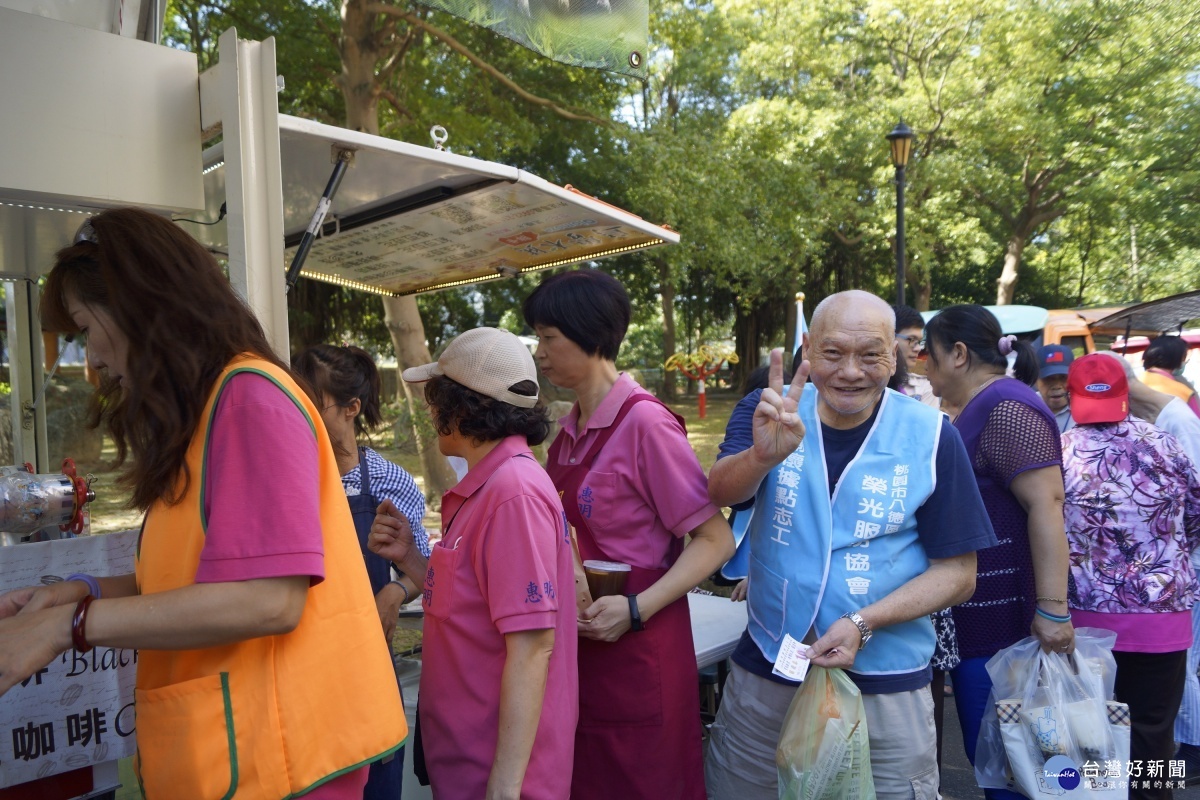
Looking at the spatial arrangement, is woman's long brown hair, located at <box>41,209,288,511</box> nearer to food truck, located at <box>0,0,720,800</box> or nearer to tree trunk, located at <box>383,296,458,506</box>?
food truck, located at <box>0,0,720,800</box>

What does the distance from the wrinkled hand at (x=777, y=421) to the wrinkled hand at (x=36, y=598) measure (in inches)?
57.1

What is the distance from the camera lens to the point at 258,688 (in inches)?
52.1

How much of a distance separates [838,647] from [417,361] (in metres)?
8.09

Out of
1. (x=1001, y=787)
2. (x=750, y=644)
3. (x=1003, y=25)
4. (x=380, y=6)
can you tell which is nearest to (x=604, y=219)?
(x=750, y=644)

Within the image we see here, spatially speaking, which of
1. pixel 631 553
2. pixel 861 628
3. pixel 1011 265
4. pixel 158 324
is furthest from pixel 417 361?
pixel 1011 265

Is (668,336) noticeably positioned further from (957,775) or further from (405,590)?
(405,590)

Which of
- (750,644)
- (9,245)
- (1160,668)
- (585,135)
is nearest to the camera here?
(750,644)

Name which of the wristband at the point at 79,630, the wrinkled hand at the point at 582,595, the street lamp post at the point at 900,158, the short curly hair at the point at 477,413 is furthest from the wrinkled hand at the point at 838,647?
the street lamp post at the point at 900,158

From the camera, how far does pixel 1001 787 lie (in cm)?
275

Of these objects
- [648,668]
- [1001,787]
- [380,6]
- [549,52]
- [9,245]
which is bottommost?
[1001,787]

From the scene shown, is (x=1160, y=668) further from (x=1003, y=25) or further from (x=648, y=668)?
(x=1003, y=25)

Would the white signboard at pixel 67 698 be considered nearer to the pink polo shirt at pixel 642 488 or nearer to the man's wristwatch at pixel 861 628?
the pink polo shirt at pixel 642 488

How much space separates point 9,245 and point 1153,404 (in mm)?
5230

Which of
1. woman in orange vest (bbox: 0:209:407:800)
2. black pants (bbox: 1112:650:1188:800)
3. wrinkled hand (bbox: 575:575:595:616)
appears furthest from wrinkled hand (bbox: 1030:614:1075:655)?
woman in orange vest (bbox: 0:209:407:800)
